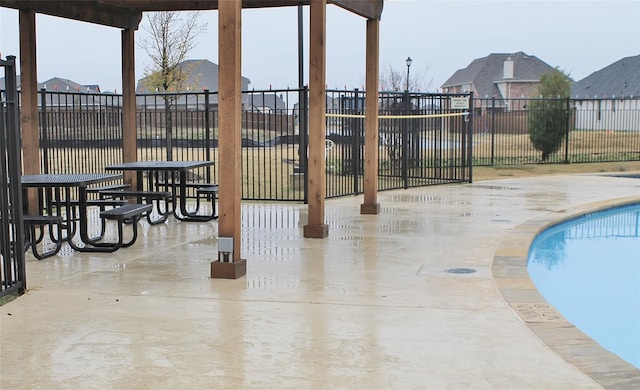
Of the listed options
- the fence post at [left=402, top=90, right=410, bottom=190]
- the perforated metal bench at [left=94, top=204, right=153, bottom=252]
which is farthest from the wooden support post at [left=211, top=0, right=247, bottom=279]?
the fence post at [left=402, top=90, right=410, bottom=190]

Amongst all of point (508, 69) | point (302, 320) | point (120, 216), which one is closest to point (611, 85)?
point (508, 69)

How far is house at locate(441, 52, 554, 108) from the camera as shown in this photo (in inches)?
2557

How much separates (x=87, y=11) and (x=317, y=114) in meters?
3.83

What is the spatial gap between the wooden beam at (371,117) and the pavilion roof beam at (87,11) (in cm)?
359

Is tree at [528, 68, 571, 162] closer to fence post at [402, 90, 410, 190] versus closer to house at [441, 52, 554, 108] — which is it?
fence post at [402, 90, 410, 190]

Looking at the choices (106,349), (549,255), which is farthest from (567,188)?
(106,349)

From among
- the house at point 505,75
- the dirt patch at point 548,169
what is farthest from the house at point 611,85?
the dirt patch at point 548,169

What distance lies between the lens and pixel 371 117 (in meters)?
10.7

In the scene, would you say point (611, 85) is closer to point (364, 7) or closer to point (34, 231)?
point (364, 7)

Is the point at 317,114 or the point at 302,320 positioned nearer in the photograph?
the point at 302,320

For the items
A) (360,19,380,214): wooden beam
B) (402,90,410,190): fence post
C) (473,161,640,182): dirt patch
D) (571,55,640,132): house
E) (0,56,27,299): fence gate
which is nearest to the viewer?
(0,56,27,299): fence gate

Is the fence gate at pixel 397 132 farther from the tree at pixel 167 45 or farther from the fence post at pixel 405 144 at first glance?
the tree at pixel 167 45

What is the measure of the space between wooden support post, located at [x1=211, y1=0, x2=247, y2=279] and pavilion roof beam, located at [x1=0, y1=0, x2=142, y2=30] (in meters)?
4.05

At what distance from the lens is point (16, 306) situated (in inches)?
218
